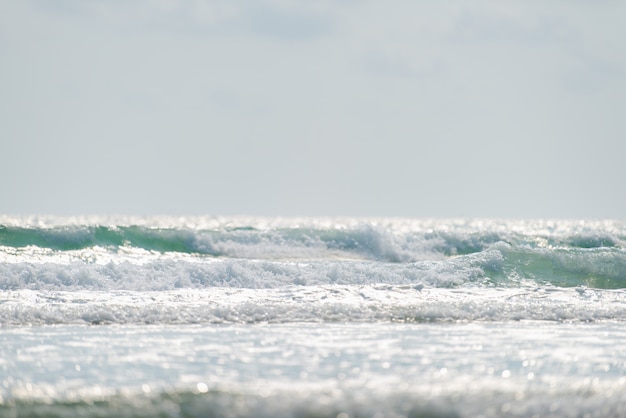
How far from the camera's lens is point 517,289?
16609 millimetres

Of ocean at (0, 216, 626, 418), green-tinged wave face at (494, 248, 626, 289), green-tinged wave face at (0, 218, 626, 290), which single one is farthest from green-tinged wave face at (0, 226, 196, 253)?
green-tinged wave face at (494, 248, 626, 289)

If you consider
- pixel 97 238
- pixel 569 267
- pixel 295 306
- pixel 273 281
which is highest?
pixel 97 238

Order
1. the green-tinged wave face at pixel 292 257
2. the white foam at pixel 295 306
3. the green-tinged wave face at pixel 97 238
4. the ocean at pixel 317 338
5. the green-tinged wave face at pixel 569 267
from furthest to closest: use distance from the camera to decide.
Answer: the green-tinged wave face at pixel 97 238, the green-tinged wave face at pixel 569 267, the green-tinged wave face at pixel 292 257, the white foam at pixel 295 306, the ocean at pixel 317 338

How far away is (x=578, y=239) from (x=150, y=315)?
73.6ft

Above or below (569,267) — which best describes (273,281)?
below

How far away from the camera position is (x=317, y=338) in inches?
389

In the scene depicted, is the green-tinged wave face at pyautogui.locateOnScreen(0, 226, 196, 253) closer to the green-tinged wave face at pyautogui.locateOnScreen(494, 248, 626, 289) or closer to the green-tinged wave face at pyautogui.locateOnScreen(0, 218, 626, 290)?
the green-tinged wave face at pyautogui.locateOnScreen(0, 218, 626, 290)

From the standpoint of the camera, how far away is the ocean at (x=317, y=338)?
6.73 meters

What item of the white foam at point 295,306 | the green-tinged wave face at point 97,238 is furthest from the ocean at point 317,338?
the green-tinged wave face at point 97,238

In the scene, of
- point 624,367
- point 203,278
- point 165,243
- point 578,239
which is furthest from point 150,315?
point 578,239

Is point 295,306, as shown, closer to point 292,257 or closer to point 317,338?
point 317,338

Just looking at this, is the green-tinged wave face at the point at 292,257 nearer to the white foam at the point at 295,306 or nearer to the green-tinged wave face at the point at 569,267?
the green-tinged wave face at the point at 569,267

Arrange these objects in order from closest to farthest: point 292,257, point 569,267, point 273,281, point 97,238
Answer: point 273,281 → point 569,267 → point 97,238 → point 292,257

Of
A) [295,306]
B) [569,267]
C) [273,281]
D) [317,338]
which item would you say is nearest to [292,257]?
[569,267]
